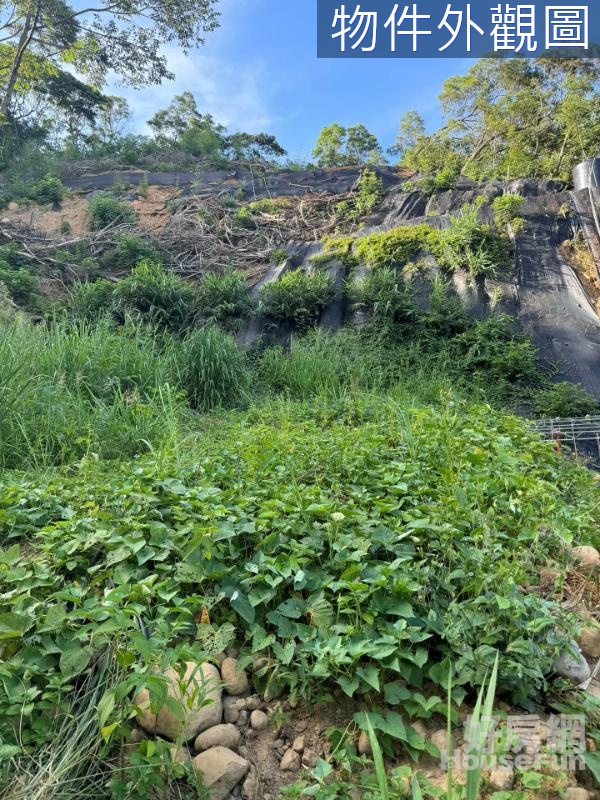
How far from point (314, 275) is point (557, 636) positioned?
23.8ft

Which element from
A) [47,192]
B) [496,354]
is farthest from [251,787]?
[47,192]

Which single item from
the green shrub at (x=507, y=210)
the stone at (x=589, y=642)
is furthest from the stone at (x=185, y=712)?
the green shrub at (x=507, y=210)

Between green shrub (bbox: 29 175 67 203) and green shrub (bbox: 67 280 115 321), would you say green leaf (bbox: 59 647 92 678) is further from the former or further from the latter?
green shrub (bbox: 29 175 67 203)

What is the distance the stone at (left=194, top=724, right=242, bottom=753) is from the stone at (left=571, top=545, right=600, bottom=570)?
1457 millimetres

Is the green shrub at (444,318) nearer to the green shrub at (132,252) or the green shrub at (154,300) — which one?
the green shrub at (154,300)

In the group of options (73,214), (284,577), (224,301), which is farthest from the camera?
(73,214)

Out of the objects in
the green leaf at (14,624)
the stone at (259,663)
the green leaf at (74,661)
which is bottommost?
the stone at (259,663)

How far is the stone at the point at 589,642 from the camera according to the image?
1704 mm

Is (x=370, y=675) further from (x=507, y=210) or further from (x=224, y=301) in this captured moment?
(x=507, y=210)

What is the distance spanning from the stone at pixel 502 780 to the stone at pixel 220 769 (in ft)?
2.01

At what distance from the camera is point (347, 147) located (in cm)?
1755

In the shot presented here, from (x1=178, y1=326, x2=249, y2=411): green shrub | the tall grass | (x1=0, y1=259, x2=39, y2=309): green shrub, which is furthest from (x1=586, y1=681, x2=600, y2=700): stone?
(x1=0, y1=259, x2=39, y2=309): green shrub

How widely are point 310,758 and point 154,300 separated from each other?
7.17m

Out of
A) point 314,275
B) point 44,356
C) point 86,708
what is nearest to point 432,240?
point 314,275
